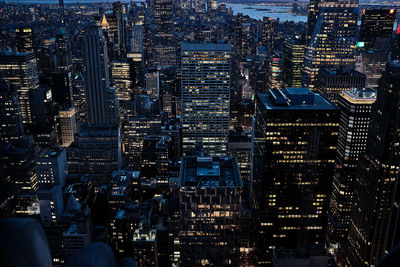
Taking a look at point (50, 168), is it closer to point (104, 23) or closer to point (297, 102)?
point (297, 102)

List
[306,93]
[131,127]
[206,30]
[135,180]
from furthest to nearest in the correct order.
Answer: [206,30], [131,127], [135,180], [306,93]

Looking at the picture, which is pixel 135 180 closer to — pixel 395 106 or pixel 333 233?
pixel 333 233

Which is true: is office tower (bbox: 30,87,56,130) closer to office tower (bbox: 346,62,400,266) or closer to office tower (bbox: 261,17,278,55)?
office tower (bbox: 346,62,400,266)

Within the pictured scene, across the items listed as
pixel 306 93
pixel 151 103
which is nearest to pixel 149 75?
pixel 151 103

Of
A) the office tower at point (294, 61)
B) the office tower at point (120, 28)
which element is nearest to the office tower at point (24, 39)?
the office tower at point (120, 28)

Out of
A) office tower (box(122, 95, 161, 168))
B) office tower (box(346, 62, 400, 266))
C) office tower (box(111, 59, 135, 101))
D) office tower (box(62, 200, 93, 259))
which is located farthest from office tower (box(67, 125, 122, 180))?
Result: office tower (box(346, 62, 400, 266))
